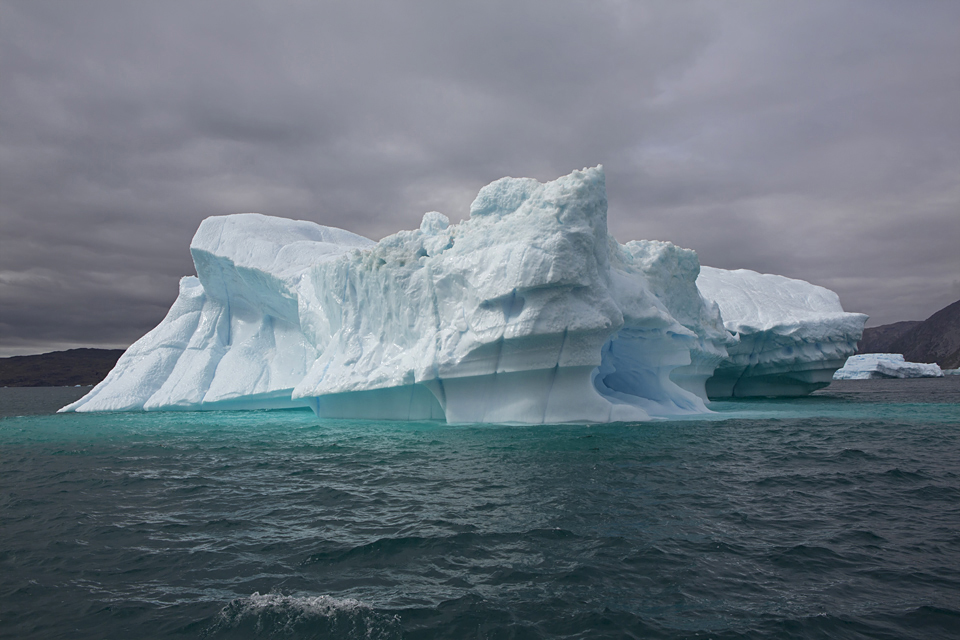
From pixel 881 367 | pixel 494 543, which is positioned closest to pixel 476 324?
pixel 494 543

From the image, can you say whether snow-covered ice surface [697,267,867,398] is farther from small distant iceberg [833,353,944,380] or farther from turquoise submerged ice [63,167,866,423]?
small distant iceberg [833,353,944,380]

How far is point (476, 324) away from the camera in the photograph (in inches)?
524

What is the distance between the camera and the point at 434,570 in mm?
4457

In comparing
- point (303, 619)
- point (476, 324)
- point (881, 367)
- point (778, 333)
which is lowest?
point (303, 619)

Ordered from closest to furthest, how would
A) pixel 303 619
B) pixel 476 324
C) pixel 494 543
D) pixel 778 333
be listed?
1. pixel 303 619
2. pixel 494 543
3. pixel 476 324
4. pixel 778 333

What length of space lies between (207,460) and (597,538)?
7.62m

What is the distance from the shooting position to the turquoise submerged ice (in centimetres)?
1301

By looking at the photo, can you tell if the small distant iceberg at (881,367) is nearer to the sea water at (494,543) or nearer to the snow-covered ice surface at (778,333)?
the snow-covered ice surface at (778,333)

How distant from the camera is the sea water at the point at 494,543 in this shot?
12.0 ft

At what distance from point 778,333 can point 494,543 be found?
23066 millimetres

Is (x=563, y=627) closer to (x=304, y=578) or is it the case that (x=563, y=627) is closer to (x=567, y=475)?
(x=304, y=578)

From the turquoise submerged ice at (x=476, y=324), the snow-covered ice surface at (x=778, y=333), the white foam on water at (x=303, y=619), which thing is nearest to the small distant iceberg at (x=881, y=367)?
the snow-covered ice surface at (x=778, y=333)

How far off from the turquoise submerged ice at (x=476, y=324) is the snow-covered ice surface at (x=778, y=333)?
0.34 ft

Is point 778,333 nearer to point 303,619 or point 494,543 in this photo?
→ point 494,543
